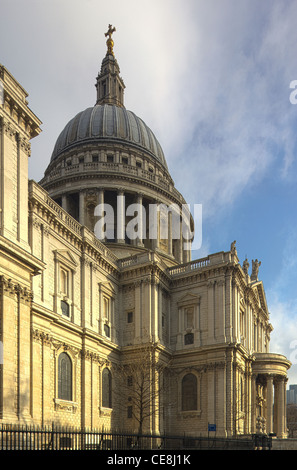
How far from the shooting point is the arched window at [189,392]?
47.4 meters

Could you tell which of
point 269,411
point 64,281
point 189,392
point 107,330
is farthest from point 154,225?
point 64,281

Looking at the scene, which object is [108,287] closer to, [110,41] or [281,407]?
[281,407]

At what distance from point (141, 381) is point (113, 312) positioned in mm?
6977

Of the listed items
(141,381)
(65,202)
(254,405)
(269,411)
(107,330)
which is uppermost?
(65,202)

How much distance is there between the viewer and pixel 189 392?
157 ft

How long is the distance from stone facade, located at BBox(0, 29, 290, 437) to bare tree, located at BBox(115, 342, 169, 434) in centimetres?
13

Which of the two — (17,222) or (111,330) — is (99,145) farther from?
(17,222)

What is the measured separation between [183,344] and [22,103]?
2881cm

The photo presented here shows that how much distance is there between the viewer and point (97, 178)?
63.0 meters

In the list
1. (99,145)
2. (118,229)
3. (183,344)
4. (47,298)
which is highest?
(99,145)

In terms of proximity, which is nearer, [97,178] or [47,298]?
[47,298]

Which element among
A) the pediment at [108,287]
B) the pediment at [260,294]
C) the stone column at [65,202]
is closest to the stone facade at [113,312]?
the pediment at [108,287]
